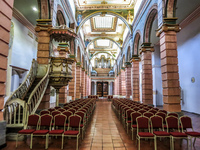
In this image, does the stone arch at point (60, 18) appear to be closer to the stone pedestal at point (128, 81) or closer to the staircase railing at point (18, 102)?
the staircase railing at point (18, 102)

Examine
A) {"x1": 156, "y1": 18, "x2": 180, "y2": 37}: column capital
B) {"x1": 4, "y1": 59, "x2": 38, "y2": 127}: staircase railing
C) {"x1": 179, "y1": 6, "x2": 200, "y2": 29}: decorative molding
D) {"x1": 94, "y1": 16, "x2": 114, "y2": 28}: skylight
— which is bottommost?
{"x1": 4, "y1": 59, "x2": 38, "y2": 127}: staircase railing

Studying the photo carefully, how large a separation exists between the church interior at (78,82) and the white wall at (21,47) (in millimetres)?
69

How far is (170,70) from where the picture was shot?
21.4 feet

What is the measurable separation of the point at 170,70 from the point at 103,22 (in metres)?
15.1

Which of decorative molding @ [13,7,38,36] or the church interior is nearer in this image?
the church interior

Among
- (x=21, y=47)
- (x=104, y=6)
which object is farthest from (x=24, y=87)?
(x=104, y=6)

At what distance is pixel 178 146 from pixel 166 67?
3.69 meters

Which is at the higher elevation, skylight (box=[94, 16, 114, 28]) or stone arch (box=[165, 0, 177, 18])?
skylight (box=[94, 16, 114, 28])

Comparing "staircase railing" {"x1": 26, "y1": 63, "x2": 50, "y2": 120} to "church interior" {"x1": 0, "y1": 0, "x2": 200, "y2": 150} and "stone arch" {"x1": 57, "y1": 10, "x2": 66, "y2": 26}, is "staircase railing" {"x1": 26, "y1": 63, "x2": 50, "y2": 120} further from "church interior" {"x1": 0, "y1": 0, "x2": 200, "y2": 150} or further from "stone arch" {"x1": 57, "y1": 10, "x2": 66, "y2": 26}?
"stone arch" {"x1": 57, "y1": 10, "x2": 66, "y2": 26}

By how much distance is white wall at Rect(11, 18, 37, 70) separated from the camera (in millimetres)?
9453

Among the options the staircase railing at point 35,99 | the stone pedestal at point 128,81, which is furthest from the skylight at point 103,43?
the staircase railing at point 35,99

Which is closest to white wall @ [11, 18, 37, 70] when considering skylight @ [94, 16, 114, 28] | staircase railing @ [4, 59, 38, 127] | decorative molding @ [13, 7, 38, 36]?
decorative molding @ [13, 7, 38, 36]

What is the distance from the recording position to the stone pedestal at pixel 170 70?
6.40m

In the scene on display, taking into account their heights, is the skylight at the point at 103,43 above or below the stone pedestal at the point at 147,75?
above
